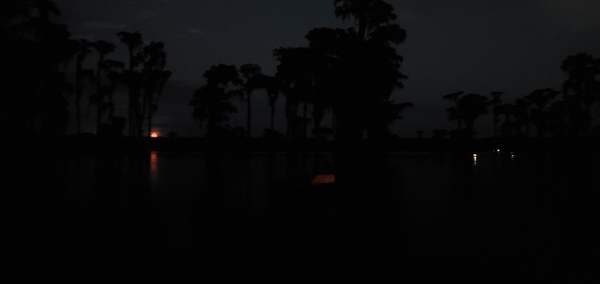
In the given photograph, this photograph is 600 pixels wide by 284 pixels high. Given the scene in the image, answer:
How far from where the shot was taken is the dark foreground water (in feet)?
19.1

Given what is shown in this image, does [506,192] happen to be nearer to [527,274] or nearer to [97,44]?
[527,274]

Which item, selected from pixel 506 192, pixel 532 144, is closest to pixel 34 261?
pixel 506 192

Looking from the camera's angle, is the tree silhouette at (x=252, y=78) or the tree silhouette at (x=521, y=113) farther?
the tree silhouette at (x=521, y=113)

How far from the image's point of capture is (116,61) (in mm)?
58594

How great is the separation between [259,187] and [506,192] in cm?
799

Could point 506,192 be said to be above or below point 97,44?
below

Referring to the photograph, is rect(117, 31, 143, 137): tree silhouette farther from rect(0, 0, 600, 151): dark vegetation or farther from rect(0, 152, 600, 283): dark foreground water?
rect(0, 152, 600, 283): dark foreground water

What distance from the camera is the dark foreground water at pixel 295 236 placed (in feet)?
19.1

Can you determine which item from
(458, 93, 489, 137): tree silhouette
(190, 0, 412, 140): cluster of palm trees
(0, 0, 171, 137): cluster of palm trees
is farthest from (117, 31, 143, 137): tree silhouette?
(458, 93, 489, 137): tree silhouette

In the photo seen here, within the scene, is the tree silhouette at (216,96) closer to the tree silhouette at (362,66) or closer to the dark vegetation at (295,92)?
the dark vegetation at (295,92)

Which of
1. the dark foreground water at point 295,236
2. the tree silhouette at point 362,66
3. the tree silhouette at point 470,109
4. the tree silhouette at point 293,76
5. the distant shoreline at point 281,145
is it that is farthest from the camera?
the tree silhouette at point 470,109

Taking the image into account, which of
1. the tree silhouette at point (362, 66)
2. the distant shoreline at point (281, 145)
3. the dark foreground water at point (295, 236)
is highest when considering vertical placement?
the tree silhouette at point (362, 66)

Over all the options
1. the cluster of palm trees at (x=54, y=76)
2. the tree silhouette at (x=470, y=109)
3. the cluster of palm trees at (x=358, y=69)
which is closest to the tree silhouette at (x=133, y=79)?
the cluster of palm trees at (x=54, y=76)

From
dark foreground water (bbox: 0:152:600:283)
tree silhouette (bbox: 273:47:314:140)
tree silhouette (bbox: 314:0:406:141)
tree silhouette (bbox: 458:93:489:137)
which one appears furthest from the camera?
tree silhouette (bbox: 458:93:489:137)
